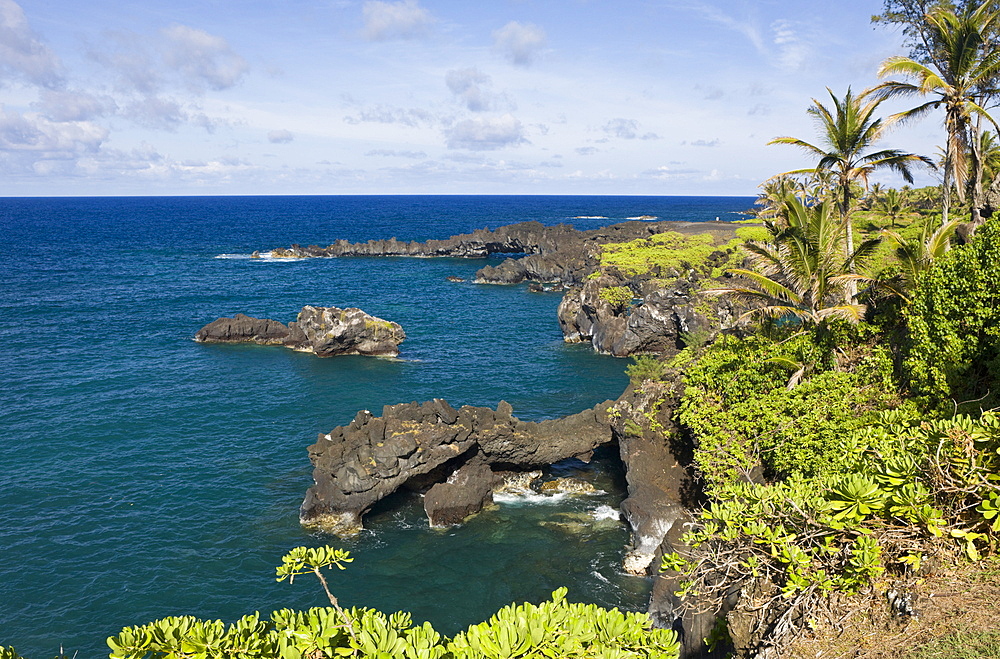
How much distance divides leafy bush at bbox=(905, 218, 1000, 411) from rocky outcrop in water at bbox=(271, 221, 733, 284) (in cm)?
5682

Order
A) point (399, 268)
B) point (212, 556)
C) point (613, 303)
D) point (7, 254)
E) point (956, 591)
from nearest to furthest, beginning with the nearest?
point (956, 591), point (212, 556), point (613, 303), point (399, 268), point (7, 254)

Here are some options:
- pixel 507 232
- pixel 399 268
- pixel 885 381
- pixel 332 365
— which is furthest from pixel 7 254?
pixel 885 381

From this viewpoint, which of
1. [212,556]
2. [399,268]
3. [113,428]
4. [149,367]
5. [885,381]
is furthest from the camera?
[399,268]

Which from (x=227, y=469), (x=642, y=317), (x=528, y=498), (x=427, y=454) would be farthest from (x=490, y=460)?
(x=642, y=317)

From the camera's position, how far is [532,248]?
111 meters

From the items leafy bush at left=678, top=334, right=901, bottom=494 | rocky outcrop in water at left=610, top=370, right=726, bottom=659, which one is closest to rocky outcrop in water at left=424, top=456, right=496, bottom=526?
rocky outcrop in water at left=610, top=370, right=726, bottom=659

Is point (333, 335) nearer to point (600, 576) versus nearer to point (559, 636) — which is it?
point (600, 576)

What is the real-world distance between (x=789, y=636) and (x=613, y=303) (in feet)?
150

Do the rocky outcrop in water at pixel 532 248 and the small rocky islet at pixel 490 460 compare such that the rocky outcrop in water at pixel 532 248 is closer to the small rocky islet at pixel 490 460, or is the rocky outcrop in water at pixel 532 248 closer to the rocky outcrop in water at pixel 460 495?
the small rocky islet at pixel 490 460

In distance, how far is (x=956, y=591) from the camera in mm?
8992

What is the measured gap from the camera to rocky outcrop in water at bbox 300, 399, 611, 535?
1032 inches

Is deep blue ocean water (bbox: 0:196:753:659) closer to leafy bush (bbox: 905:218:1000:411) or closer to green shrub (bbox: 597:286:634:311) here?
green shrub (bbox: 597:286:634:311)

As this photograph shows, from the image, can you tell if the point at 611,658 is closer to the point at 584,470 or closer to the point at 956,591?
the point at 956,591

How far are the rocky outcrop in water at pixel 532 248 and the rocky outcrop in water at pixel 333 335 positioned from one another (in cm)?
3090
